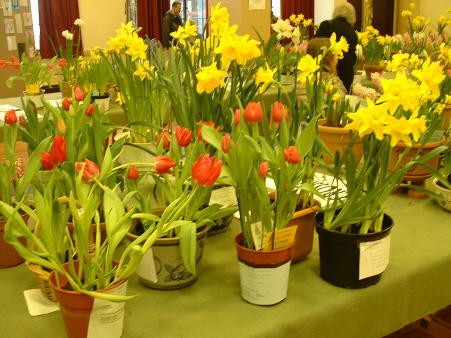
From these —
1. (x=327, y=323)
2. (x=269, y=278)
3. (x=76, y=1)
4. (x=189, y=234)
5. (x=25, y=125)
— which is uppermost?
(x=76, y=1)

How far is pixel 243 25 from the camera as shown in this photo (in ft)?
20.6

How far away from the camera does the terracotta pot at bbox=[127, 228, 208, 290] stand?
986mm

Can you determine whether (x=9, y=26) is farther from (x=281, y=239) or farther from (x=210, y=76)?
(x=281, y=239)

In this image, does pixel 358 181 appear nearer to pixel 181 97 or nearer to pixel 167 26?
pixel 181 97

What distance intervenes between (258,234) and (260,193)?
3.0 inches

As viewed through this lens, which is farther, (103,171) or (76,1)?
(76,1)

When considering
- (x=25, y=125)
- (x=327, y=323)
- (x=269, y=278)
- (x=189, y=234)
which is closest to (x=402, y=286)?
(x=327, y=323)

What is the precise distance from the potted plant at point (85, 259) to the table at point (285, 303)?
11cm

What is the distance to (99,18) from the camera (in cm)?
772

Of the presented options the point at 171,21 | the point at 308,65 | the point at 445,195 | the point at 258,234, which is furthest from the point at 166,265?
the point at 171,21

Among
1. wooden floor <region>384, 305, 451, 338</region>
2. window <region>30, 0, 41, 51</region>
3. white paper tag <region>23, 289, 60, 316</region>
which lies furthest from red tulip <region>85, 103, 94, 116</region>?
window <region>30, 0, 41, 51</region>

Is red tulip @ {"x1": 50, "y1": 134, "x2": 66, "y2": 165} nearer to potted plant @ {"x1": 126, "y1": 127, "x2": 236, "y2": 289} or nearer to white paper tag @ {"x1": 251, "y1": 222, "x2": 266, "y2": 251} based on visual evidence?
potted plant @ {"x1": 126, "y1": 127, "x2": 236, "y2": 289}

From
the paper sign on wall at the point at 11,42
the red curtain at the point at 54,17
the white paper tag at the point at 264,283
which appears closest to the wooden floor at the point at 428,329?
the white paper tag at the point at 264,283

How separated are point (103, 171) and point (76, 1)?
23.2 feet
